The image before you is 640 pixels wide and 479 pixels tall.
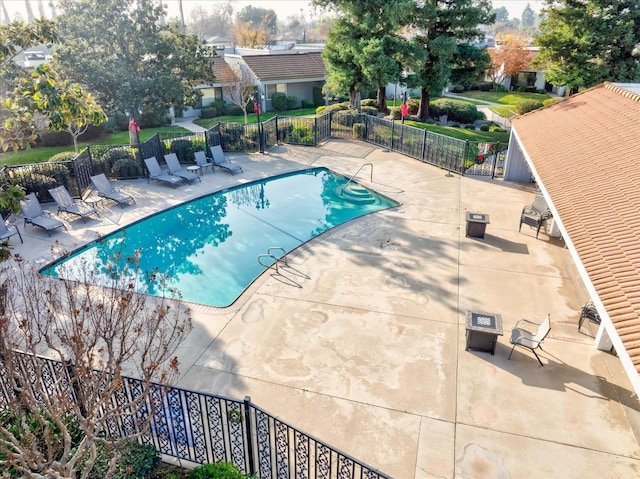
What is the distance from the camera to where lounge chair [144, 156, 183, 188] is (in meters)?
19.2

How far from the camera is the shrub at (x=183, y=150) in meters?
21.7

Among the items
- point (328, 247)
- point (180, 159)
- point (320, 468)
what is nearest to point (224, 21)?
point (180, 159)

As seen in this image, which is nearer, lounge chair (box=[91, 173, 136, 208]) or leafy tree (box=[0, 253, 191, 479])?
leafy tree (box=[0, 253, 191, 479])

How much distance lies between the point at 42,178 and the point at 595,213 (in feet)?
58.3

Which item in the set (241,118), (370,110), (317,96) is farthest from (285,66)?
(370,110)

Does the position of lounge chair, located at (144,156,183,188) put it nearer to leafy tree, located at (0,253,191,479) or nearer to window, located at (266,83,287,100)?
leafy tree, located at (0,253,191,479)

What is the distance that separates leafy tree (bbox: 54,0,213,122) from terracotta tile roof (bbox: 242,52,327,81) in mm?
14931

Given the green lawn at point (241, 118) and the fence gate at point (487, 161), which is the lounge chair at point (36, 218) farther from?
the green lawn at point (241, 118)

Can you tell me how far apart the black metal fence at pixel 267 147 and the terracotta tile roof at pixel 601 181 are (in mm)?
3160

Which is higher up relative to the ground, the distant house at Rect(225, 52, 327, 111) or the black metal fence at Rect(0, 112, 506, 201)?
the distant house at Rect(225, 52, 327, 111)

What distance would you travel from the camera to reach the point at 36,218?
15070 millimetres

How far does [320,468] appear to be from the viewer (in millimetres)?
6664

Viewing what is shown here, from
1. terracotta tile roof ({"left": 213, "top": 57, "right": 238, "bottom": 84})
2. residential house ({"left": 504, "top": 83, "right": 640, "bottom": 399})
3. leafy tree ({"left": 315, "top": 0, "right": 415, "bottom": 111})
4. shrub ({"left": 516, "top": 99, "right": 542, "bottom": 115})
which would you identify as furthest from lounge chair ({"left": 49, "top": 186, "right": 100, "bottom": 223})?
shrub ({"left": 516, "top": 99, "right": 542, "bottom": 115})

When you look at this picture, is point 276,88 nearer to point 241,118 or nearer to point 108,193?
point 241,118
